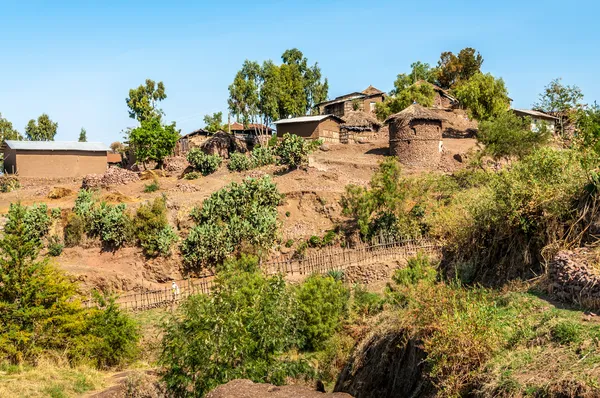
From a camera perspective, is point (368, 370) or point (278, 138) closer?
point (368, 370)

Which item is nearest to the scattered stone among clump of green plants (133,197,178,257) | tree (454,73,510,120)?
clump of green plants (133,197,178,257)

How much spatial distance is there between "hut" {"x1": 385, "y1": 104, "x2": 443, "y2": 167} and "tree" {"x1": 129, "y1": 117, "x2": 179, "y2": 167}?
16922 mm

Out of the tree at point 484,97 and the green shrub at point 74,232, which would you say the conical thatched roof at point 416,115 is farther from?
the green shrub at point 74,232

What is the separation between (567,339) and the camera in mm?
6926

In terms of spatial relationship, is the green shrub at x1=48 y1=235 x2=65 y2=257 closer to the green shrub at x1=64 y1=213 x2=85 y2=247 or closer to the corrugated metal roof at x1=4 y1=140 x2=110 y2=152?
the green shrub at x1=64 y1=213 x2=85 y2=247

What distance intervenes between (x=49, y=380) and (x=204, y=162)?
26113 millimetres

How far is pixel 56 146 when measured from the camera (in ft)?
144

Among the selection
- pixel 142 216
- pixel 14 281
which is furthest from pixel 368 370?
pixel 142 216

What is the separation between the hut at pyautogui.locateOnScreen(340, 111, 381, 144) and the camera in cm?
4659

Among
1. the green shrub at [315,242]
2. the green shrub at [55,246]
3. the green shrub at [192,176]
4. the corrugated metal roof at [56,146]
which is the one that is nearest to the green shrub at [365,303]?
the green shrub at [315,242]

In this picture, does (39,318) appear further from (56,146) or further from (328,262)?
(56,146)

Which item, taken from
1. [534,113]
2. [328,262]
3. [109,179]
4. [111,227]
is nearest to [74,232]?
[111,227]

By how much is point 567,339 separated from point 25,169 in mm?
41963

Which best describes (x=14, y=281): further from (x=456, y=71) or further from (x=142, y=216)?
(x=456, y=71)
